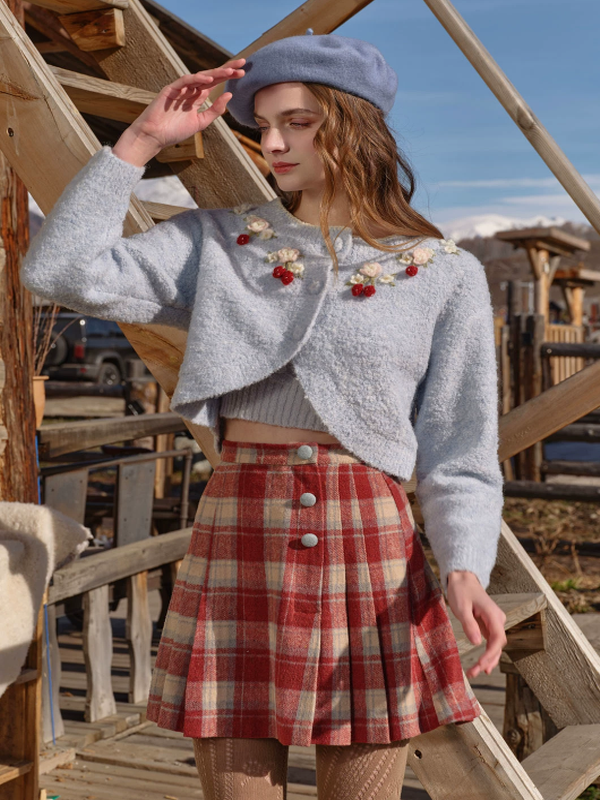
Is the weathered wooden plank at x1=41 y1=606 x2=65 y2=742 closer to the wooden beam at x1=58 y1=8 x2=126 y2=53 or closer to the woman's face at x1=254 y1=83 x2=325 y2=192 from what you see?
the wooden beam at x1=58 y1=8 x2=126 y2=53

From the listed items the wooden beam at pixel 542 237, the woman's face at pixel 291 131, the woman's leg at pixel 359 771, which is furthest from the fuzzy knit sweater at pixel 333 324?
the wooden beam at pixel 542 237

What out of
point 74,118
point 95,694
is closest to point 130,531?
point 95,694

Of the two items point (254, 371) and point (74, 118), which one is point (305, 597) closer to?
point (254, 371)

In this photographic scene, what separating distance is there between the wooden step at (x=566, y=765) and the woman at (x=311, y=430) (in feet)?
2.95

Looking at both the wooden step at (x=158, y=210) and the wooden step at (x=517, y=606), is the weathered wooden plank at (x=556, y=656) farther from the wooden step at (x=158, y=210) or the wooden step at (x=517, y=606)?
the wooden step at (x=158, y=210)

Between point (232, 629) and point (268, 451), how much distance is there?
32 cm

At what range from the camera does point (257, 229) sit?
1.83 meters

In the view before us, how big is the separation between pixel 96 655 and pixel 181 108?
3200 millimetres

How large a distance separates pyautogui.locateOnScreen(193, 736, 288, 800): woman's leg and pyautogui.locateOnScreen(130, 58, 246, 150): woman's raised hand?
108cm

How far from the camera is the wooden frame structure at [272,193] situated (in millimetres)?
2055

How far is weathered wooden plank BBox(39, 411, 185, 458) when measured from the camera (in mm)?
4938

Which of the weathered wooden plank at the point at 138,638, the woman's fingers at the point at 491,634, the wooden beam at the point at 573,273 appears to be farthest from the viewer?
the wooden beam at the point at 573,273

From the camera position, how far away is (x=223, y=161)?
8.46ft

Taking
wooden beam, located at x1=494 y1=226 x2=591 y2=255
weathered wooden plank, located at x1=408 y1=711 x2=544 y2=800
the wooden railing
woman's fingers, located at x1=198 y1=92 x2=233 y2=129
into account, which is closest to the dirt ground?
the wooden railing
